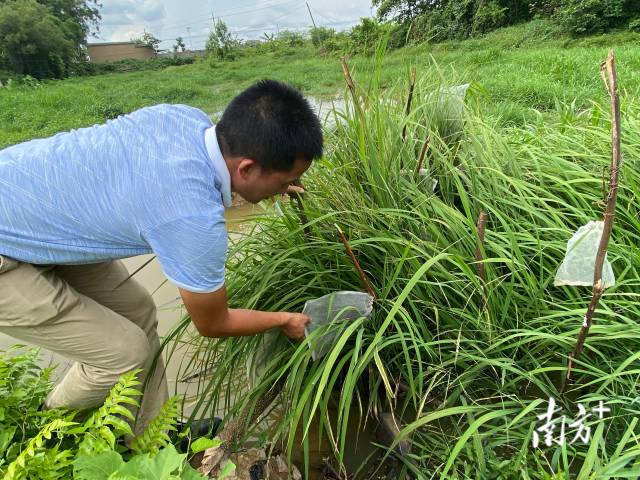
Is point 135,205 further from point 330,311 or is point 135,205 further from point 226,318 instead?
point 330,311

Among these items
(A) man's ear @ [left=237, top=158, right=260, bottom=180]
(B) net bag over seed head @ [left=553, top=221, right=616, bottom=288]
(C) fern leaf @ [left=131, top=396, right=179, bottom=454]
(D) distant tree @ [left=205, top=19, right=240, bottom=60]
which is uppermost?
(D) distant tree @ [left=205, top=19, right=240, bottom=60]

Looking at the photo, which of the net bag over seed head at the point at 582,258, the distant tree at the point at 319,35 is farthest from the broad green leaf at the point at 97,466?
the distant tree at the point at 319,35

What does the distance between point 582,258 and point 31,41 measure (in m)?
32.8

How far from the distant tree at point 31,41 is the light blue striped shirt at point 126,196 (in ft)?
103

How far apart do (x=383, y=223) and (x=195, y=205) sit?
0.88 meters

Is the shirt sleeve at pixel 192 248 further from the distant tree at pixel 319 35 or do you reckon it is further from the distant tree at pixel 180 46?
the distant tree at pixel 180 46

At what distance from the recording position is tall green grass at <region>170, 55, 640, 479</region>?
1.30 metres

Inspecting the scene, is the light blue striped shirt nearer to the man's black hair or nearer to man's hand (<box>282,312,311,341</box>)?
the man's black hair

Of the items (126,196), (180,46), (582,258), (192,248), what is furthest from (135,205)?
(180,46)

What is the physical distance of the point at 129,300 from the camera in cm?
184

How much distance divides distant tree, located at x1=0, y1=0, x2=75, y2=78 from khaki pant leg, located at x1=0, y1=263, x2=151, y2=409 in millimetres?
31355

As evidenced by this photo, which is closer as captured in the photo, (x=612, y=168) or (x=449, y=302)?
(x=612, y=168)

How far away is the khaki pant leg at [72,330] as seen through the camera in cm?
140

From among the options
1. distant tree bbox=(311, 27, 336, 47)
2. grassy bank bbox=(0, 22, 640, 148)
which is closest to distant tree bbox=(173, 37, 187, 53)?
grassy bank bbox=(0, 22, 640, 148)
